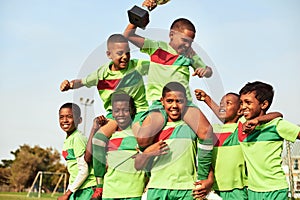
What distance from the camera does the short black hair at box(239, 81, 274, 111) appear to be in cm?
562

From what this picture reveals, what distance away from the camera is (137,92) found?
19.7 ft

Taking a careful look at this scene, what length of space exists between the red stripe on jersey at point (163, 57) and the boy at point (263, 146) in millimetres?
848

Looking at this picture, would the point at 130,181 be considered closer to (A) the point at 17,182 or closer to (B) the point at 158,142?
(B) the point at 158,142

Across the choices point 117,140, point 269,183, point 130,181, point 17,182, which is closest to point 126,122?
point 117,140

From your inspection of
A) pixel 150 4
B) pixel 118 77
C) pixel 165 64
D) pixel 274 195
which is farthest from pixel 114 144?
pixel 274 195

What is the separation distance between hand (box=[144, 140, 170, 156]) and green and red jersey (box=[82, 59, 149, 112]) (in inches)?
33.8

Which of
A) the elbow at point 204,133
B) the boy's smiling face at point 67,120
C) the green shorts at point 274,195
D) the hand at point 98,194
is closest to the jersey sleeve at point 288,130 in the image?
the green shorts at point 274,195

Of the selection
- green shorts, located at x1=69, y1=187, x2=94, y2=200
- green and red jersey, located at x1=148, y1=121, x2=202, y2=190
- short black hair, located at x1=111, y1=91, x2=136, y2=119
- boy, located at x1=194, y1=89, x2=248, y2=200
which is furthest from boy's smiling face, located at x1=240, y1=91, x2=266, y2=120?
green shorts, located at x1=69, y1=187, x2=94, y2=200

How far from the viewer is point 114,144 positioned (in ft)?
19.5

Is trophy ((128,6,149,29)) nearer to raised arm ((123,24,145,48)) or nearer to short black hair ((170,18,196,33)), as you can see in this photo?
raised arm ((123,24,145,48))

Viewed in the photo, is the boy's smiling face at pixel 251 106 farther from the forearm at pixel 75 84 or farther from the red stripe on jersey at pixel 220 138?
the forearm at pixel 75 84

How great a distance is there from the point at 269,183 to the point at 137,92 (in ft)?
5.76

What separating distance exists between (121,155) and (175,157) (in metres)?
0.85

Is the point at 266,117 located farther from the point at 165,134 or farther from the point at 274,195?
the point at 165,134
